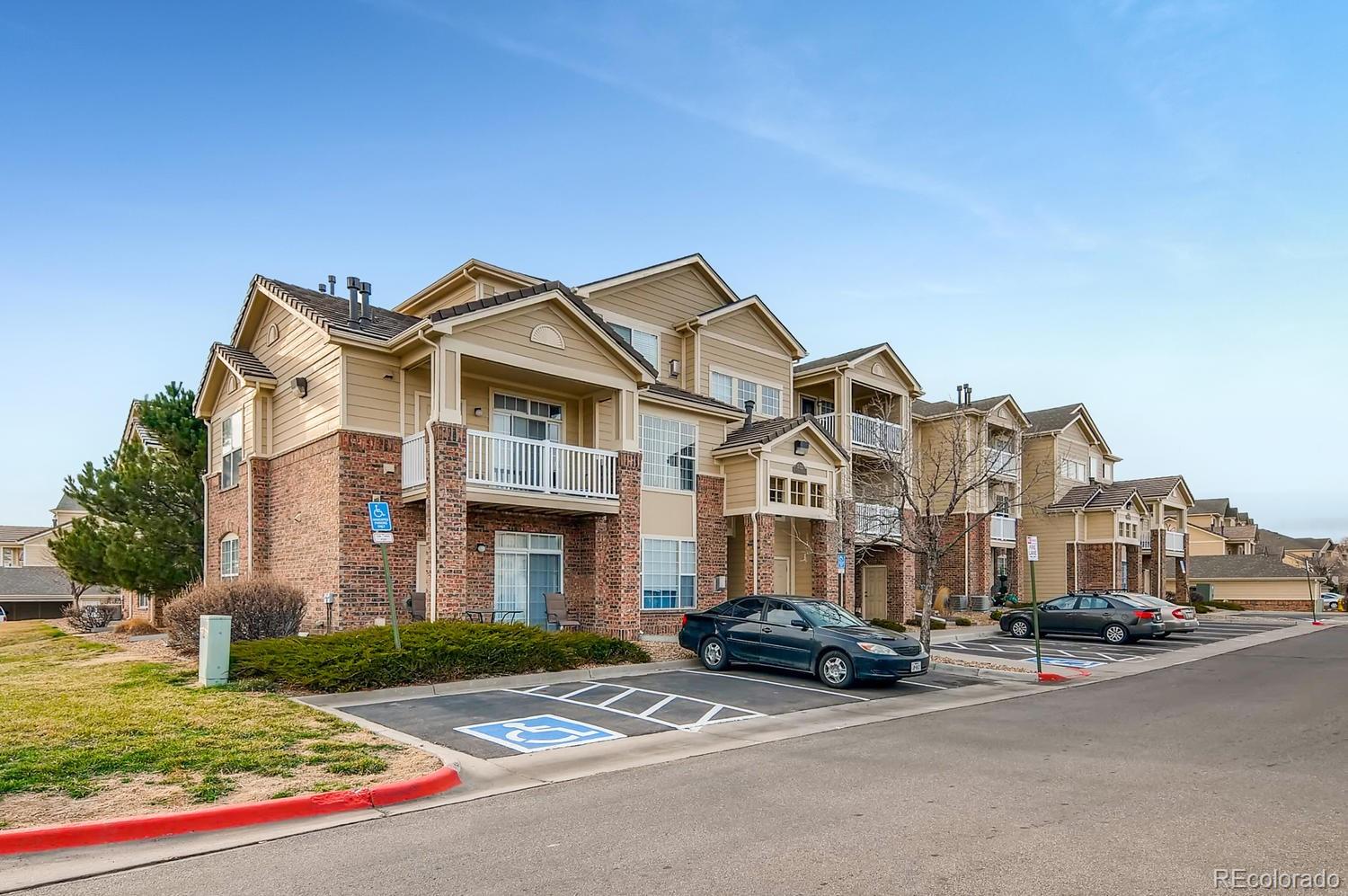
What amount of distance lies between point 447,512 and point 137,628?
1320 centimetres

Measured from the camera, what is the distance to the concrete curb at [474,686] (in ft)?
40.7

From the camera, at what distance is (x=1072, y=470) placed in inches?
1751

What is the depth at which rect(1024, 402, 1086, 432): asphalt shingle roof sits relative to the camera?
4281cm

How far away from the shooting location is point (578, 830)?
6742mm

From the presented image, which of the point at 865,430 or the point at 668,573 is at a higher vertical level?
the point at 865,430

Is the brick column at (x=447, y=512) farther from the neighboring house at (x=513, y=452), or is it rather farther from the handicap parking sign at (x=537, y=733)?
the handicap parking sign at (x=537, y=733)

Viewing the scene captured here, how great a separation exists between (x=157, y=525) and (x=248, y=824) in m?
21.1

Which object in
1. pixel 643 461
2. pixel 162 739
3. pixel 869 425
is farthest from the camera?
pixel 869 425

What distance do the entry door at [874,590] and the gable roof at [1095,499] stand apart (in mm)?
14329

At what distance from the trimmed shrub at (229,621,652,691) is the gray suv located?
16.5 meters

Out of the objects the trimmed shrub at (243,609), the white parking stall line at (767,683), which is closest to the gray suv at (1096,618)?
the white parking stall line at (767,683)

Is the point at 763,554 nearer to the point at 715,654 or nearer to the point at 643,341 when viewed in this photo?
the point at 643,341

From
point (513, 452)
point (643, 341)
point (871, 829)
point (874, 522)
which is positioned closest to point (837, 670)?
point (513, 452)

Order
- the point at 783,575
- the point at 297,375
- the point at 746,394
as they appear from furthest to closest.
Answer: the point at 746,394, the point at 783,575, the point at 297,375
